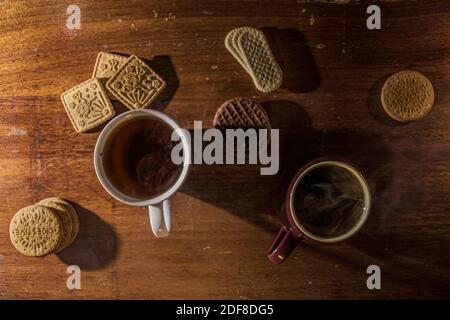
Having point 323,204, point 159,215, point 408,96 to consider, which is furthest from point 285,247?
point 408,96

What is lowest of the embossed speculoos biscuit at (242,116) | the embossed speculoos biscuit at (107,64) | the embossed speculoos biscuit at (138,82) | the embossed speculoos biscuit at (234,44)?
the embossed speculoos biscuit at (242,116)

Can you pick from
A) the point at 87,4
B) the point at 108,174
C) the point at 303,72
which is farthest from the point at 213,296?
the point at 87,4

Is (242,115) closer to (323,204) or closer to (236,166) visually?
(236,166)

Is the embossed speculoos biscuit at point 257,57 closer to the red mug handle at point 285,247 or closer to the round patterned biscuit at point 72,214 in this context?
the red mug handle at point 285,247

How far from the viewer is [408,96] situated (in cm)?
74

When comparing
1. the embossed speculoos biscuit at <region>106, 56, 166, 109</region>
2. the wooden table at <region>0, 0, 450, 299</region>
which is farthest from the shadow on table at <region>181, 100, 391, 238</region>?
the embossed speculoos biscuit at <region>106, 56, 166, 109</region>

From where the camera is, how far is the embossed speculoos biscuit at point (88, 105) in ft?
2.44

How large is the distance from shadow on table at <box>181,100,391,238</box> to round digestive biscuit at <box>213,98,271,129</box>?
2cm

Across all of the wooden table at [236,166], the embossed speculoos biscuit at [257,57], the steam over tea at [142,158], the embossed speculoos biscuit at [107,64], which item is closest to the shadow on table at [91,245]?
the wooden table at [236,166]

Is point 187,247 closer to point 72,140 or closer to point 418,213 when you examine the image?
point 72,140

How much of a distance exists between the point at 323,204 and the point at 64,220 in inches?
15.6
